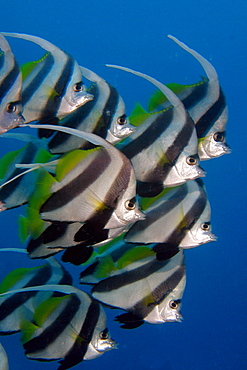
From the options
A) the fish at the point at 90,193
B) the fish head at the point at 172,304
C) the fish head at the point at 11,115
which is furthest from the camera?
the fish head at the point at 172,304

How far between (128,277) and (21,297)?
0.79 meters

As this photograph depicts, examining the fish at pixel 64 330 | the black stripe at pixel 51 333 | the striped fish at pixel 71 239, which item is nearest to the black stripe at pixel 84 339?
the fish at pixel 64 330

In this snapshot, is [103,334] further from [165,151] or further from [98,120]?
[98,120]

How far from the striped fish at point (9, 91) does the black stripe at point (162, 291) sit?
4.26 feet

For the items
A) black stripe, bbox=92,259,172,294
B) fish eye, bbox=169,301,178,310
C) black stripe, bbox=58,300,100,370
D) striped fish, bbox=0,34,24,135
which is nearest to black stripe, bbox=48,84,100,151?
striped fish, bbox=0,34,24,135

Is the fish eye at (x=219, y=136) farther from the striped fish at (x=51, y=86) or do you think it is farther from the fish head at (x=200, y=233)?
the striped fish at (x=51, y=86)

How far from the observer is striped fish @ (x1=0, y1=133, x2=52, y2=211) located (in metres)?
2.05

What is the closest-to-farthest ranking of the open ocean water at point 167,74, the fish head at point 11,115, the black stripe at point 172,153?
the fish head at point 11,115, the black stripe at point 172,153, the open ocean water at point 167,74

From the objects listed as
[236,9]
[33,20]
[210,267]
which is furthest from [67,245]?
[236,9]

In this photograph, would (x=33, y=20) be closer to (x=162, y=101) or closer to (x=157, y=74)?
(x=157, y=74)

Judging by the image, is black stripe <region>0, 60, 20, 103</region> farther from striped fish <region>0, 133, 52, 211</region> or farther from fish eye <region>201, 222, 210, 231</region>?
fish eye <region>201, 222, 210, 231</region>

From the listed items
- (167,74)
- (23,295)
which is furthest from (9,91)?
(167,74)

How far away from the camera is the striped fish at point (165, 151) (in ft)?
6.26

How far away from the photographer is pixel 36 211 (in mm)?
1804
